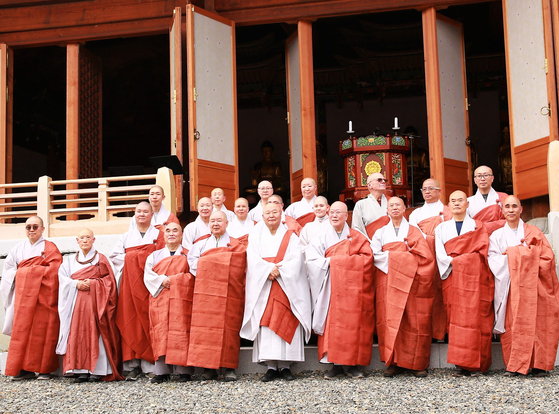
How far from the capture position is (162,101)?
11.5 meters

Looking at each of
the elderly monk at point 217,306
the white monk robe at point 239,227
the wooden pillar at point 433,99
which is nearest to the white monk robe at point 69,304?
the elderly monk at point 217,306

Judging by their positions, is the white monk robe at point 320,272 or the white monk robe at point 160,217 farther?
the white monk robe at point 160,217

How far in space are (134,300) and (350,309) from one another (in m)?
1.62

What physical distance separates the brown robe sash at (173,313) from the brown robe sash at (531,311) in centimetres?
221

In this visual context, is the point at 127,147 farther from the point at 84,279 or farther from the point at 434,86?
the point at 84,279

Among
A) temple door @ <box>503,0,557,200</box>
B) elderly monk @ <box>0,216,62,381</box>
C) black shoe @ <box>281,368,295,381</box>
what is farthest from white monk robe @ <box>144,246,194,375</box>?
temple door @ <box>503,0,557,200</box>

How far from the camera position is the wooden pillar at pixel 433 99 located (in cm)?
708

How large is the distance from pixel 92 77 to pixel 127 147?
3.60 m

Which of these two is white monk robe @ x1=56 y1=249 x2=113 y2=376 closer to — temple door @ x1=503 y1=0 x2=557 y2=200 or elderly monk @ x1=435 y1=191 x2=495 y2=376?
elderly monk @ x1=435 y1=191 x2=495 y2=376

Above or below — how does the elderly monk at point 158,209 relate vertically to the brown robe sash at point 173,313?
above

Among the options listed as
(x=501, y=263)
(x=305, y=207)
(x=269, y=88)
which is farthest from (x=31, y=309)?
(x=269, y=88)

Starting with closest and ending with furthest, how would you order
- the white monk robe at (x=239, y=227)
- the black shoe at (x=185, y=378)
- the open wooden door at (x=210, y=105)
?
the black shoe at (x=185, y=378) → the white monk robe at (x=239, y=227) → the open wooden door at (x=210, y=105)

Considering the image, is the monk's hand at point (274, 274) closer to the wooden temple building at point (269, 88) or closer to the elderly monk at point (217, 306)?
the elderly monk at point (217, 306)

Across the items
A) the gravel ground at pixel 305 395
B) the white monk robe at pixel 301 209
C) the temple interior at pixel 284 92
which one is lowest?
the gravel ground at pixel 305 395
